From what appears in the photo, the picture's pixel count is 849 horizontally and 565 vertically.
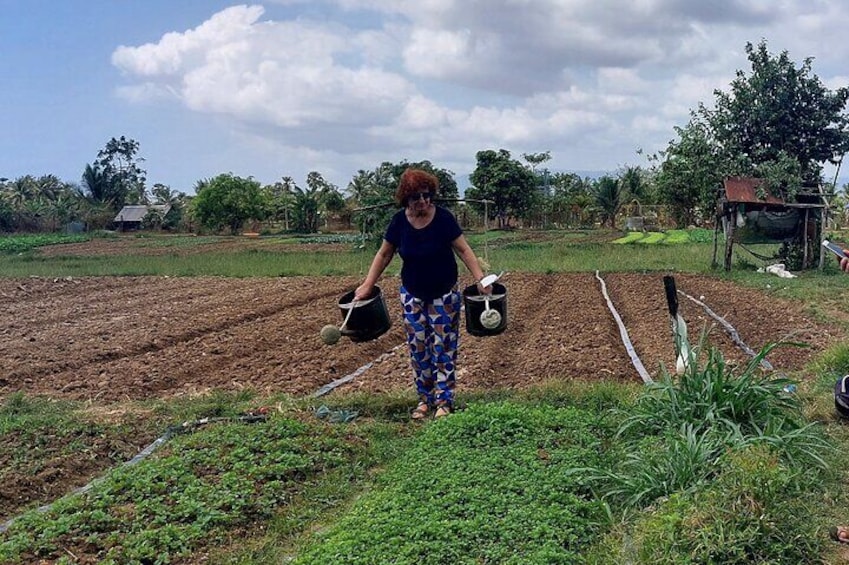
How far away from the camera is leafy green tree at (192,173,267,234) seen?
1572 inches

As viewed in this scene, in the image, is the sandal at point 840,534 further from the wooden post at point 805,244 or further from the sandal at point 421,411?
the wooden post at point 805,244

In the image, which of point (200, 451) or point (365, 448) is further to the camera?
point (365, 448)

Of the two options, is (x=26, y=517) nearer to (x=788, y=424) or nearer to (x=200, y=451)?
(x=200, y=451)

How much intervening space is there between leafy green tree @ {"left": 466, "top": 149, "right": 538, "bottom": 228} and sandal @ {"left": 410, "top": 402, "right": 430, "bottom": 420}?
28.2 m

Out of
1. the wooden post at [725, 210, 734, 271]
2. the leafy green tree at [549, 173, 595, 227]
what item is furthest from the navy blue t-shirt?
the leafy green tree at [549, 173, 595, 227]

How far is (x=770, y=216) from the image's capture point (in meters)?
13.4

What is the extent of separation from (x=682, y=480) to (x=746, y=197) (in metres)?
11.2

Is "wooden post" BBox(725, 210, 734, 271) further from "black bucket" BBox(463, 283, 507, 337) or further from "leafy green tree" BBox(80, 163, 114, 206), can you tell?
"leafy green tree" BBox(80, 163, 114, 206)

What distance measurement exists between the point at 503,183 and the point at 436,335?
2909 cm

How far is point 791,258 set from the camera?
1391 cm

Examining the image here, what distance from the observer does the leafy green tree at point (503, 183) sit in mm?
33188

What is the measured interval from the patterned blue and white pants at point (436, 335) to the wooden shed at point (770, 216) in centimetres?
987

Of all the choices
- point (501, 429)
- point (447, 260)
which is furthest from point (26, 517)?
point (447, 260)

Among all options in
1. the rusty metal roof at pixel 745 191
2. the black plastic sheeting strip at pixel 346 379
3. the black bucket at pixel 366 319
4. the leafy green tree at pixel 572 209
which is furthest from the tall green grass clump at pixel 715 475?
the leafy green tree at pixel 572 209
